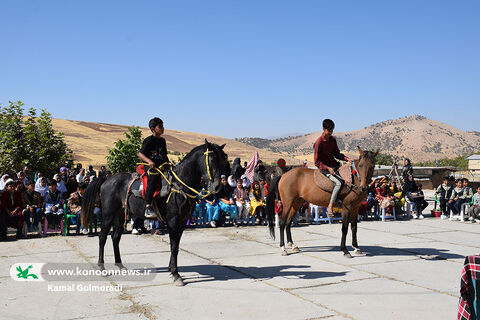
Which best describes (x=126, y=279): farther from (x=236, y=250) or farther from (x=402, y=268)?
(x=402, y=268)

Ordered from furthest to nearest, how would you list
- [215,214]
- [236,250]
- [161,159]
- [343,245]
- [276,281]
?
[215,214]
[236,250]
[343,245]
[161,159]
[276,281]

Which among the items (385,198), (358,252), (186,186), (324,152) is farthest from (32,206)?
(385,198)

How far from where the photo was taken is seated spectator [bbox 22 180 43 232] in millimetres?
11734

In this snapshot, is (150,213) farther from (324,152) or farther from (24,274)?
(324,152)

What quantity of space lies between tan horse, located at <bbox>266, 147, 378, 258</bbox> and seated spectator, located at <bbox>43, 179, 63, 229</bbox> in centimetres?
611

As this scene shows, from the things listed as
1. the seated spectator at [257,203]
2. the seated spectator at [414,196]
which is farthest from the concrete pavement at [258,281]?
the seated spectator at [414,196]

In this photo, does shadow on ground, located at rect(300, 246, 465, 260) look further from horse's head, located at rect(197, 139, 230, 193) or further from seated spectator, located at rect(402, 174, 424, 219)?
seated spectator, located at rect(402, 174, 424, 219)

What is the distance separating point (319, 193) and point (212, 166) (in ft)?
11.4

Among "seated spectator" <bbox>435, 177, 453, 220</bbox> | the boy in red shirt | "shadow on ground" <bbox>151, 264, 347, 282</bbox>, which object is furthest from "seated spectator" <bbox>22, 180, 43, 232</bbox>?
"seated spectator" <bbox>435, 177, 453, 220</bbox>

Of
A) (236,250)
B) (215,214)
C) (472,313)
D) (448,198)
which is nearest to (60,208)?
(215,214)

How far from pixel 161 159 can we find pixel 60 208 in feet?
19.9

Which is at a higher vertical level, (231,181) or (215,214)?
(231,181)

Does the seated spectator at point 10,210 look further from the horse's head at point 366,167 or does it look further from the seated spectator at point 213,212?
the horse's head at point 366,167

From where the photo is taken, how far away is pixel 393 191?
16.4 metres
